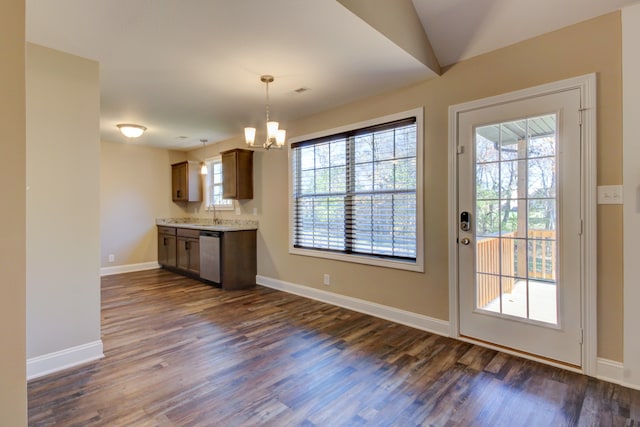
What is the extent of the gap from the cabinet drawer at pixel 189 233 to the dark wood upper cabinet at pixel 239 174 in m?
0.78

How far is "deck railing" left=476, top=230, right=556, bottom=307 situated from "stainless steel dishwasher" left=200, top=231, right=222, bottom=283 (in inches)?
134

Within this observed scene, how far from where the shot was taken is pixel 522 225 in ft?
8.21

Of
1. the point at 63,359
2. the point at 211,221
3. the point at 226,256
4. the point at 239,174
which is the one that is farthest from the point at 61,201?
the point at 211,221

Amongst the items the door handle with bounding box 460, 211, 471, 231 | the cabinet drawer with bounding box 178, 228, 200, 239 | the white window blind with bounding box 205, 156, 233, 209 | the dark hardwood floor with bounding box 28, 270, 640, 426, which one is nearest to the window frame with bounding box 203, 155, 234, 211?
the white window blind with bounding box 205, 156, 233, 209

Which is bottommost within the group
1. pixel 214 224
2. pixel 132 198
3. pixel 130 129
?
pixel 214 224

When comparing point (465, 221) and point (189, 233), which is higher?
point (465, 221)

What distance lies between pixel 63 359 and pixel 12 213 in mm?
1973

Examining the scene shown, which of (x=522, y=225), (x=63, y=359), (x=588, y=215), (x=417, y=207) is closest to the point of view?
(x=588, y=215)

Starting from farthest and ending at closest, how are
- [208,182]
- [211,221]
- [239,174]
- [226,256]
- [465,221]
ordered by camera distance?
[208,182] < [211,221] < [239,174] < [226,256] < [465,221]

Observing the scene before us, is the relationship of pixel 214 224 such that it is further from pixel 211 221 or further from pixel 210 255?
pixel 210 255

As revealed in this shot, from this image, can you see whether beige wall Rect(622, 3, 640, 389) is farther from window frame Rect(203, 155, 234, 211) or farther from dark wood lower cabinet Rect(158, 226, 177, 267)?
dark wood lower cabinet Rect(158, 226, 177, 267)

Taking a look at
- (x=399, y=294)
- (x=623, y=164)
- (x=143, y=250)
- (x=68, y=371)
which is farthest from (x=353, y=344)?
(x=143, y=250)

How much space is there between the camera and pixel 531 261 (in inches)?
97.5

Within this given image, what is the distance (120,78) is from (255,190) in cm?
242
